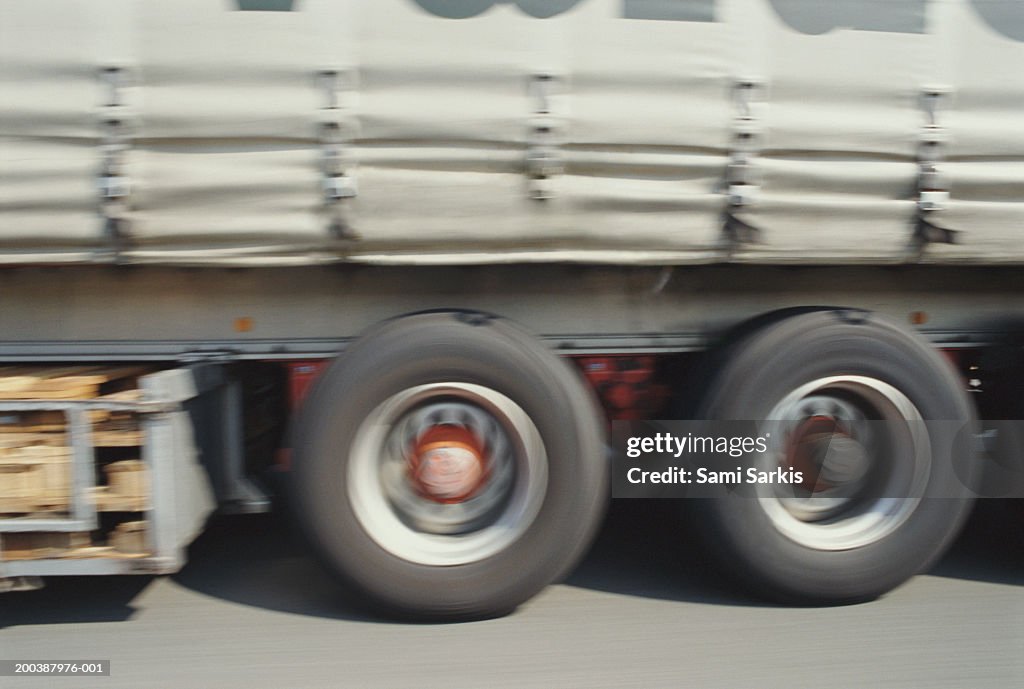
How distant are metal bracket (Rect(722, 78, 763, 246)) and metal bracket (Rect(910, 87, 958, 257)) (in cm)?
66

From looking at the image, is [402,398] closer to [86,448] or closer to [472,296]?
[472,296]

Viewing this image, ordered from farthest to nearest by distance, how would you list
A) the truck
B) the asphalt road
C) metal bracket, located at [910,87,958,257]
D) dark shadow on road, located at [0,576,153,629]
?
dark shadow on road, located at [0,576,153,629] < metal bracket, located at [910,87,958,257] < the truck < the asphalt road

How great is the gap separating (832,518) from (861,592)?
329 mm

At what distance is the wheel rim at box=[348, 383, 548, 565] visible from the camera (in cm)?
368

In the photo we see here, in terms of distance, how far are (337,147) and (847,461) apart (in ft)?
8.06

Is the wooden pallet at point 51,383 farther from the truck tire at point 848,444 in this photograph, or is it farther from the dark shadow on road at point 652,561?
the truck tire at point 848,444

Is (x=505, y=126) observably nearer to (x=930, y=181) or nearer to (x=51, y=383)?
(x=930, y=181)

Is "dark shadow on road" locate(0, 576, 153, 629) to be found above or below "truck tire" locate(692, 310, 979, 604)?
below

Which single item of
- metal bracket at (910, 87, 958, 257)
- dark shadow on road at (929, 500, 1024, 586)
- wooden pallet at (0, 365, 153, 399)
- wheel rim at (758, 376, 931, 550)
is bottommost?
dark shadow on road at (929, 500, 1024, 586)

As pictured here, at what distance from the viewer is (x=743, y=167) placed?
145 inches

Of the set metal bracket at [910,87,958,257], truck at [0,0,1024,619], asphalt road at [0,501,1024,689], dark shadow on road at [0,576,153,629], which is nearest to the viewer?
asphalt road at [0,501,1024,689]

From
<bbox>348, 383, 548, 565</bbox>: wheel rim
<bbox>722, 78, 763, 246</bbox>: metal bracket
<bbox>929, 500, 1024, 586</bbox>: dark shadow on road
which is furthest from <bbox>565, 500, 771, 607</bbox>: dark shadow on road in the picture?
<bbox>722, 78, 763, 246</bbox>: metal bracket

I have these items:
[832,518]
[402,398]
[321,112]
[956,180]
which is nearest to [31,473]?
[402,398]

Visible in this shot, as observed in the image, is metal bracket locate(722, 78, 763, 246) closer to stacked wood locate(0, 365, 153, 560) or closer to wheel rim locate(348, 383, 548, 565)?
wheel rim locate(348, 383, 548, 565)
